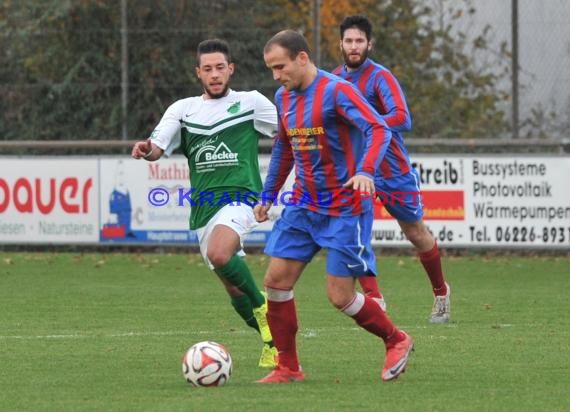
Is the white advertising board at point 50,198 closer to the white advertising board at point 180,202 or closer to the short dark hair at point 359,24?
the white advertising board at point 180,202

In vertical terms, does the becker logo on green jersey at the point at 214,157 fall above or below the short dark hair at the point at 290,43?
below

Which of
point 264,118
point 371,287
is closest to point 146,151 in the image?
point 264,118

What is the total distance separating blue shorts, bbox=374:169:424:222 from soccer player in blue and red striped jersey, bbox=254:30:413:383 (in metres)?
2.65

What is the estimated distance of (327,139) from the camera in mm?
7500

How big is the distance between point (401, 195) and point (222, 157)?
190 centimetres

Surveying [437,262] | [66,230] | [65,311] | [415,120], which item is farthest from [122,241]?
[437,262]

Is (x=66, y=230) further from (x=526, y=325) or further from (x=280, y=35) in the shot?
(x=280, y=35)

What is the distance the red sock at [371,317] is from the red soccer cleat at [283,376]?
1.43 feet

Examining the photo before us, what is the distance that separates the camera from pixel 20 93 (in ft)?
63.4

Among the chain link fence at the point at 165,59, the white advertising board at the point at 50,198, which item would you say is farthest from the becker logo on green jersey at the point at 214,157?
the chain link fence at the point at 165,59

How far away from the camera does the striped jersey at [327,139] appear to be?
741 centimetres

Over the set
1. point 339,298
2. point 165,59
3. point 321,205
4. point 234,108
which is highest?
point 165,59

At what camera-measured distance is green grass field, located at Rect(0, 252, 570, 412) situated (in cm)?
693

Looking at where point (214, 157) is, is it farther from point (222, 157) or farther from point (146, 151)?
point (146, 151)
